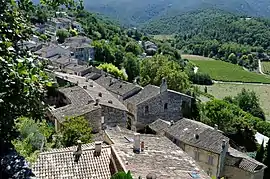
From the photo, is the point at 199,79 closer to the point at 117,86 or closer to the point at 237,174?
the point at 117,86

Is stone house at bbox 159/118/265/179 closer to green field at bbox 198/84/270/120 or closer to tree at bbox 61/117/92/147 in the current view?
tree at bbox 61/117/92/147

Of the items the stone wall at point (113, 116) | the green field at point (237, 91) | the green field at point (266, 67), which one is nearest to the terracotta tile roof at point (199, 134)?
the stone wall at point (113, 116)

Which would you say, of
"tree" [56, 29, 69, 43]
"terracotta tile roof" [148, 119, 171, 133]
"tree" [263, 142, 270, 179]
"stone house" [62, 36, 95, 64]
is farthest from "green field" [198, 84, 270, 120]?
"tree" [263, 142, 270, 179]

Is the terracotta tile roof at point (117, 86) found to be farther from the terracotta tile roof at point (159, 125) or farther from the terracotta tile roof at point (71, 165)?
the terracotta tile roof at point (71, 165)

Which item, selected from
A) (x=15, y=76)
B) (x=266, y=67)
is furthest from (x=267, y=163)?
(x=266, y=67)

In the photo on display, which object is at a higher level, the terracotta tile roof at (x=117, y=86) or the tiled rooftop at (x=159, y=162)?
the tiled rooftop at (x=159, y=162)
